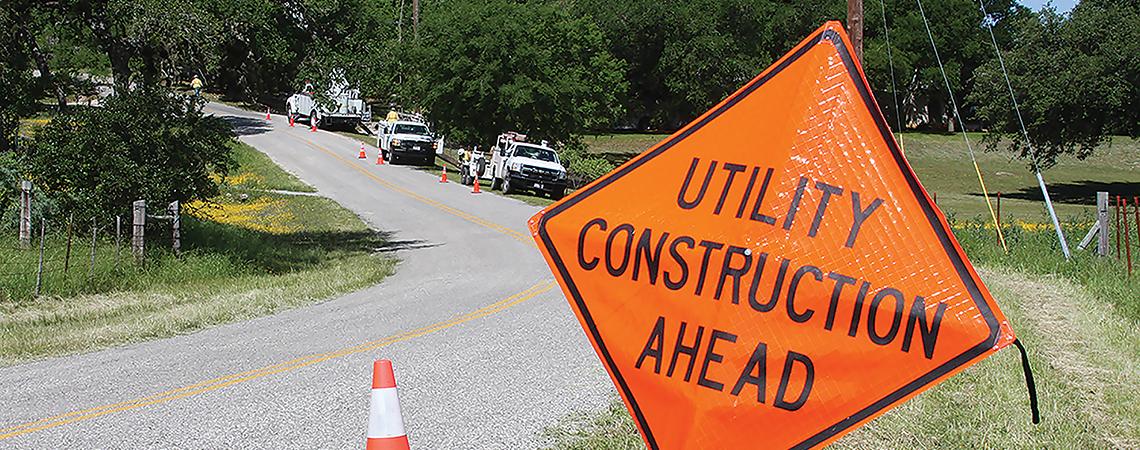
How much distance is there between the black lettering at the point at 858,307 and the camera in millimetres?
3625

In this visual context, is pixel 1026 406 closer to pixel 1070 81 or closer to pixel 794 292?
pixel 794 292

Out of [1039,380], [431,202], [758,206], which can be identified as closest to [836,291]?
[758,206]

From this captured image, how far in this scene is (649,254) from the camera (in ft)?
13.2

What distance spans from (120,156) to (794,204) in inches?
721

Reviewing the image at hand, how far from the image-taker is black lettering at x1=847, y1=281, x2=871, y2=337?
11.9 feet

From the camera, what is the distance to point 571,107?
1829 inches

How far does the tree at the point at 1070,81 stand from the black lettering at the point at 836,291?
44.2 meters

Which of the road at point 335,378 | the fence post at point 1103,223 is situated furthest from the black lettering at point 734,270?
the fence post at point 1103,223

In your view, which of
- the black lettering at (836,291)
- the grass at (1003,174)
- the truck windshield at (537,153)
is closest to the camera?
the black lettering at (836,291)

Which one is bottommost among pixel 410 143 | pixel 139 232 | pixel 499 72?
pixel 139 232

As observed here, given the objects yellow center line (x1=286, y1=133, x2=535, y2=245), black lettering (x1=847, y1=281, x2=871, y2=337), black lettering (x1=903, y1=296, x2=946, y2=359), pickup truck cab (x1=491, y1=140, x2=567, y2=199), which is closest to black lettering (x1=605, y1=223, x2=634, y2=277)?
black lettering (x1=847, y1=281, x2=871, y2=337)

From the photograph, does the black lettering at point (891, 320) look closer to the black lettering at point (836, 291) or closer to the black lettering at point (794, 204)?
the black lettering at point (836, 291)

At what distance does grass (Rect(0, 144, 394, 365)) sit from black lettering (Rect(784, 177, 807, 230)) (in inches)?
377

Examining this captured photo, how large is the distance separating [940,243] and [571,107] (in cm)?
4314
